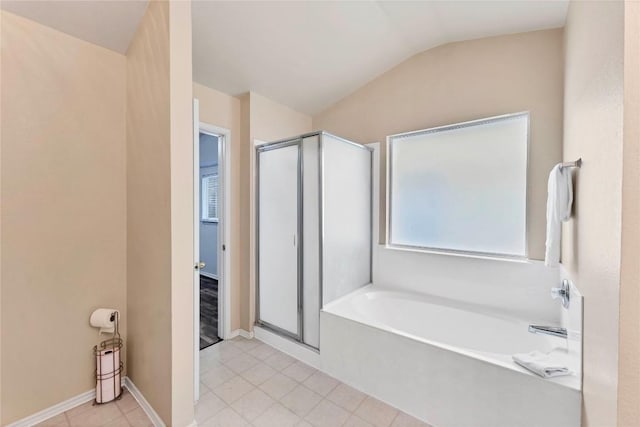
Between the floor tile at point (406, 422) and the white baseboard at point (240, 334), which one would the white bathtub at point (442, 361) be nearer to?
the floor tile at point (406, 422)

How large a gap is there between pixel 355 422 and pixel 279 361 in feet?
2.91

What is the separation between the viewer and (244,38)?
2.08 meters

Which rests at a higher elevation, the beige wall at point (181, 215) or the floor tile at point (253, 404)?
the beige wall at point (181, 215)

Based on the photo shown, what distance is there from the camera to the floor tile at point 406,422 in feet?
5.45

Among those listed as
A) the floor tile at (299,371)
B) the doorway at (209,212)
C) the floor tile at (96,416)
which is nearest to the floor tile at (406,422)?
the floor tile at (299,371)

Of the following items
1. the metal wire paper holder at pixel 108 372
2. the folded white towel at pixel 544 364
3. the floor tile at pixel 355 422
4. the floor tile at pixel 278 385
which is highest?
the folded white towel at pixel 544 364

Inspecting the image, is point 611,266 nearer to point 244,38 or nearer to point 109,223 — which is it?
point 244,38

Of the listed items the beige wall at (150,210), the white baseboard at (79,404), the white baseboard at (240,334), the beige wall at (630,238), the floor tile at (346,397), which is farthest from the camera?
the white baseboard at (240,334)

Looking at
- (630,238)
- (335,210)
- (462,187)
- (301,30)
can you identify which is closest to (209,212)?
(335,210)

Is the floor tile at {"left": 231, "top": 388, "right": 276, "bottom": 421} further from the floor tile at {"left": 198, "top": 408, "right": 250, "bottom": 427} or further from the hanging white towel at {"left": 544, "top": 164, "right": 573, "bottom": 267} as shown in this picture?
the hanging white towel at {"left": 544, "top": 164, "right": 573, "bottom": 267}

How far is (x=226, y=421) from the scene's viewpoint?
5.46ft

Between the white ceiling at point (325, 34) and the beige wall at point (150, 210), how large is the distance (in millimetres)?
524

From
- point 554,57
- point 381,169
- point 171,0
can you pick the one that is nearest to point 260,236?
point 381,169

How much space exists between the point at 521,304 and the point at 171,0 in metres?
3.10
